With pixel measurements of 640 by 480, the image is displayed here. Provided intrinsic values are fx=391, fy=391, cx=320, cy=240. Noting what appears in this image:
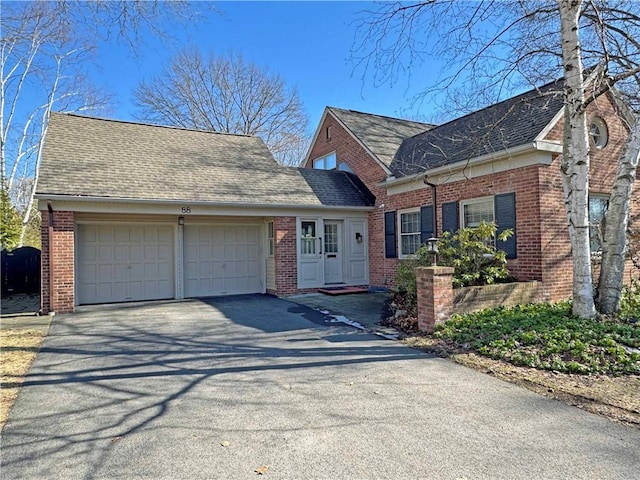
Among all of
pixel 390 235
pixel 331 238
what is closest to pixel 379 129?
pixel 390 235

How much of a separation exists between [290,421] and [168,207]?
7953 mm

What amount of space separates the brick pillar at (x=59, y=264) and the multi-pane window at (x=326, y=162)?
32.0ft

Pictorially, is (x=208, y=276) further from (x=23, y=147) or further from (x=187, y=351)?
(x=23, y=147)

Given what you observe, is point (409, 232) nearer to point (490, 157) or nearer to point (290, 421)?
point (490, 157)

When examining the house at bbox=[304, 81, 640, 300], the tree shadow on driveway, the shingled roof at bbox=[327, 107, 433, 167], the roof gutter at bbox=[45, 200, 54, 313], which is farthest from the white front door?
the roof gutter at bbox=[45, 200, 54, 313]

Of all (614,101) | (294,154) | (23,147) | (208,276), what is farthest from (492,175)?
(23,147)

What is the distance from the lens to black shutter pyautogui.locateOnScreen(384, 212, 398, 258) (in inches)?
474

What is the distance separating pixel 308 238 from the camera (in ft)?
39.9

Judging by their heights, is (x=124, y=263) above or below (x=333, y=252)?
below

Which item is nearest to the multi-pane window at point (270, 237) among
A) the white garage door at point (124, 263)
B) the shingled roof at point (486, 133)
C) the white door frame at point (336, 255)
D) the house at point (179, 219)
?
the house at point (179, 219)

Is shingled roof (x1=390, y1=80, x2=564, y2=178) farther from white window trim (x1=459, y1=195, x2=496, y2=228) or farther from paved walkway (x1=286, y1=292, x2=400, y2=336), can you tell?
paved walkway (x1=286, y1=292, x2=400, y2=336)

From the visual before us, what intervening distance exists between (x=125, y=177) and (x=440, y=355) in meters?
8.83

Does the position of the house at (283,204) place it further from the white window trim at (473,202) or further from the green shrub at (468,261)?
the green shrub at (468,261)

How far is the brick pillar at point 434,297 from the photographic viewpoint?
661cm
